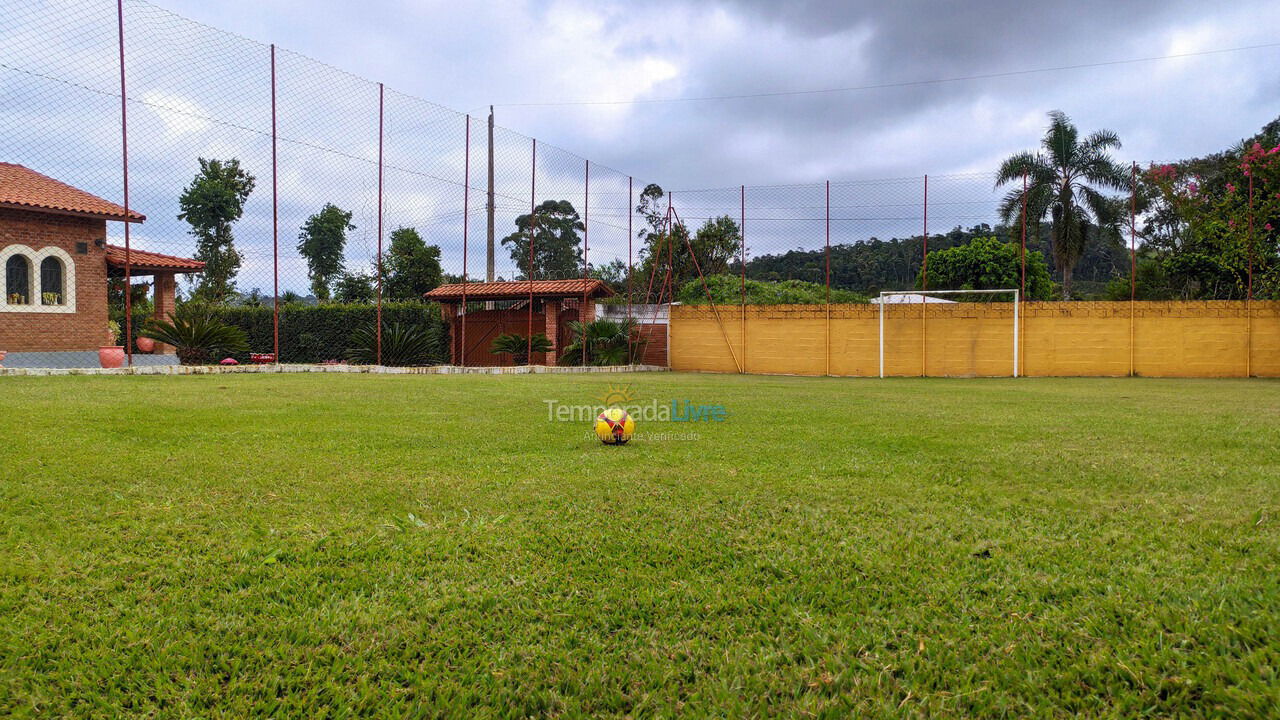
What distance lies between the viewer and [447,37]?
39.6 feet

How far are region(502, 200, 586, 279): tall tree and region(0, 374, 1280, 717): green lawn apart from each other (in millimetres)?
12259

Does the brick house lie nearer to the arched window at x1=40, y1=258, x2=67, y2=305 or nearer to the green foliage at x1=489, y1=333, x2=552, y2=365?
the arched window at x1=40, y1=258, x2=67, y2=305

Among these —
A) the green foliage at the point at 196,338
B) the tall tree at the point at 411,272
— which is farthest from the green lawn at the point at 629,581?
the tall tree at the point at 411,272

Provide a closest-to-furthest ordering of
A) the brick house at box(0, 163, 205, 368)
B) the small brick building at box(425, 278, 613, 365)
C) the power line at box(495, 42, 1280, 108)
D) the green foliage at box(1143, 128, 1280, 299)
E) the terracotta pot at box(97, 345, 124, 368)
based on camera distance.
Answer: the terracotta pot at box(97, 345, 124, 368), the brick house at box(0, 163, 205, 368), the green foliage at box(1143, 128, 1280, 299), the small brick building at box(425, 278, 613, 365), the power line at box(495, 42, 1280, 108)

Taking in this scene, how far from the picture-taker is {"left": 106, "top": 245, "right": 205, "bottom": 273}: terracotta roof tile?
14.6 metres

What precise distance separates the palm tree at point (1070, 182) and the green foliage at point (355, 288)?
21.3 metres

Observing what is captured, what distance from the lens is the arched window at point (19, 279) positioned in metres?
13.1

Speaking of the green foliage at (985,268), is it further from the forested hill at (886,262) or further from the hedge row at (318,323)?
the hedge row at (318,323)


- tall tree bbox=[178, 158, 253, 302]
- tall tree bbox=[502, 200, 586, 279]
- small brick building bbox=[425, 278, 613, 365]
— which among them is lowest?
small brick building bbox=[425, 278, 613, 365]

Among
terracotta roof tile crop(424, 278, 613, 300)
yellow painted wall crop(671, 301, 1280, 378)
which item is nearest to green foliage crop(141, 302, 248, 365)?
terracotta roof tile crop(424, 278, 613, 300)

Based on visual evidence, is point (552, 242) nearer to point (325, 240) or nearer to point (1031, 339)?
point (325, 240)

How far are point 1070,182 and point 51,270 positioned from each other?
29173mm

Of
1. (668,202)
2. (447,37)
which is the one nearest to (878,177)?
(668,202)

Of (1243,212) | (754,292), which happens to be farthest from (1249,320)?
(754,292)
